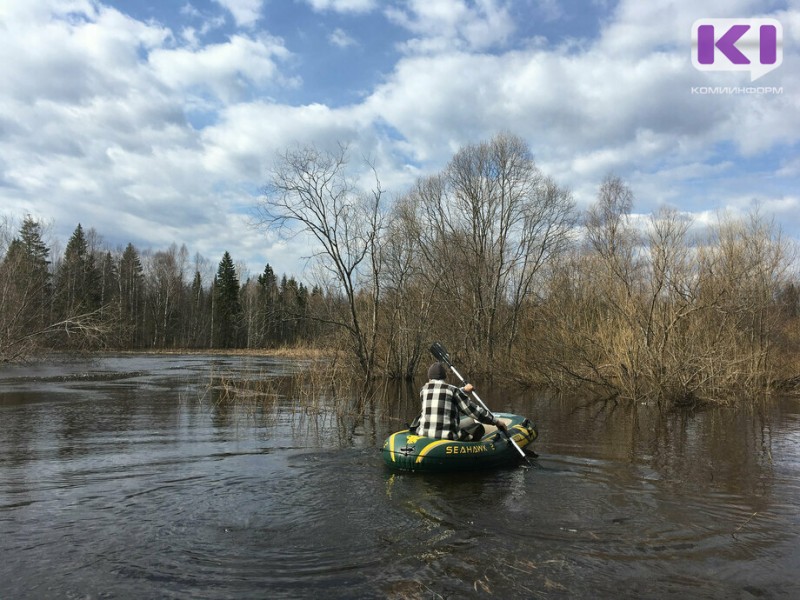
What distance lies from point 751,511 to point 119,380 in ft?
76.1

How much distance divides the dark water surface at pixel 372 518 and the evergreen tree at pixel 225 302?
53.0m

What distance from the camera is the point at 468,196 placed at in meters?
32.6

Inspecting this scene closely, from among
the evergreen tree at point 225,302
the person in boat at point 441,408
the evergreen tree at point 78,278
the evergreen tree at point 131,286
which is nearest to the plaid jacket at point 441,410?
the person in boat at point 441,408

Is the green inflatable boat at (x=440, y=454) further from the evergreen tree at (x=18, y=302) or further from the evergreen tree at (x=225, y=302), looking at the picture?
the evergreen tree at (x=225, y=302)

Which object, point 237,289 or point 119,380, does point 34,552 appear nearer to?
point 119,380

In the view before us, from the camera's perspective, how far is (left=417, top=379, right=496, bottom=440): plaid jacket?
8.05 m

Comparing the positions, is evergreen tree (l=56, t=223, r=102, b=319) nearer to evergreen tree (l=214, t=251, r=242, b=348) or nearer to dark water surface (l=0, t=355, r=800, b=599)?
evergreen tree (l=214, t=251, r=242, b=348)

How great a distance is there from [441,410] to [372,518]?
2432 millimetres

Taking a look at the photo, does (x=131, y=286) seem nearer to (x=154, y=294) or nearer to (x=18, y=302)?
(x=154, y=294)

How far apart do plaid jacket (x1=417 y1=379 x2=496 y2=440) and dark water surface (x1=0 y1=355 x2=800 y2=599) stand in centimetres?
67

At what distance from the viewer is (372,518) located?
5.96 meters

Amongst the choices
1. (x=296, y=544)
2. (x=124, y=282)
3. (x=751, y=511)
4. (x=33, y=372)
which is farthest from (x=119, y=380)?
(x=124, y=282)

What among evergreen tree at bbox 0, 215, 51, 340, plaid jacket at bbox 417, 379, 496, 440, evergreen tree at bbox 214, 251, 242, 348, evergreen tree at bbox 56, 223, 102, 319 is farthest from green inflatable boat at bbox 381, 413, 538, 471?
evergreen tree at bbox 214, 251, 242, 348

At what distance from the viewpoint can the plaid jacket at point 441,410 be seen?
8047mm
